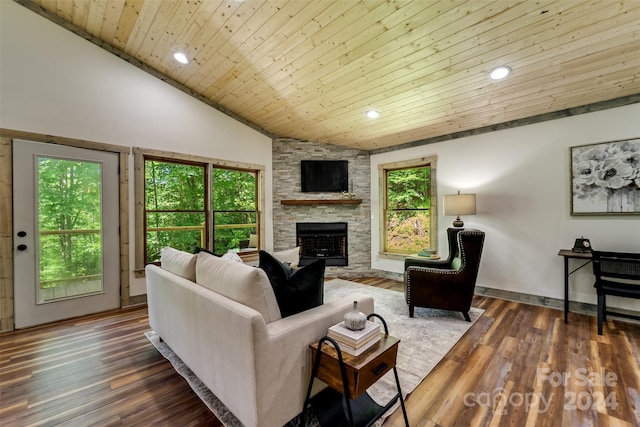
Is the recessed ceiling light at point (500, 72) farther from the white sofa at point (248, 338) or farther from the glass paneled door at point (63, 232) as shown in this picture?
the glass paneled door at point (63, 232)

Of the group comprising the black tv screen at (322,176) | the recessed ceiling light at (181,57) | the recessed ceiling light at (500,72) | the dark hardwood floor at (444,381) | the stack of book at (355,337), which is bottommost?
the dark hardwood floor at (444,381)

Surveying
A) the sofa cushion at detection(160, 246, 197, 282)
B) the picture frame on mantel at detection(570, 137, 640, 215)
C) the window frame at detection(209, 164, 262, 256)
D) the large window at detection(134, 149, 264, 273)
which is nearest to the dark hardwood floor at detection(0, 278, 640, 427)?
the sofa cushion at detection(160, 246, 197, 282)

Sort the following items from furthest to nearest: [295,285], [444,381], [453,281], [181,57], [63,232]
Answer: [181,57]
[63,232]
[453,281]
[444,381]
[295,285]

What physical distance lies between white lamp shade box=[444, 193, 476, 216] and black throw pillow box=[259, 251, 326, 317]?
2.78m

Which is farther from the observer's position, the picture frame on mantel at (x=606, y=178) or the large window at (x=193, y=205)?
the large window at (x=193, y=205)

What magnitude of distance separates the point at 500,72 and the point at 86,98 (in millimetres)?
4897

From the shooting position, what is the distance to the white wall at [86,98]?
291 centimetres

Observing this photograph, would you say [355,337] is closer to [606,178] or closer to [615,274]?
[615,274]

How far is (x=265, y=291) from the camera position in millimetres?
1508

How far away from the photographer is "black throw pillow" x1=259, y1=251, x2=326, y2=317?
63.1 inches

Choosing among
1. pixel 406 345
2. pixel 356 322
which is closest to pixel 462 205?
pixel 406 345

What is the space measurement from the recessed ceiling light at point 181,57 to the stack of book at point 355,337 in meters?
3.83

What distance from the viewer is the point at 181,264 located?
217cm

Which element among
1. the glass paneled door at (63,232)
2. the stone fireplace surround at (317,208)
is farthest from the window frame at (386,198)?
the glass paneled door at (63,232)
